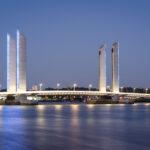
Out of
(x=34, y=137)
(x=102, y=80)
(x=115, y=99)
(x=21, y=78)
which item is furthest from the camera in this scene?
(x=115, y=99)

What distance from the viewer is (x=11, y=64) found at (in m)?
57.9

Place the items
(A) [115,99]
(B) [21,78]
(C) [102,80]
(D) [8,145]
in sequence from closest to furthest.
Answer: (D) [8,145] → (B) [21,78] → (C) [102,80] → (A) [115,99]

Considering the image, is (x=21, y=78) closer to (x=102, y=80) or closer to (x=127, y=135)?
(x=102, y=80)

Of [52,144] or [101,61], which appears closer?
[52,144]

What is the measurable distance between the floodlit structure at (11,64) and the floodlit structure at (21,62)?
1.19 meters

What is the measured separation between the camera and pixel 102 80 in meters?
62.6

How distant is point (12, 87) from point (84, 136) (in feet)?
139

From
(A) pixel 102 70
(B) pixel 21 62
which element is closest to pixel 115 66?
(A) pixel 102 70

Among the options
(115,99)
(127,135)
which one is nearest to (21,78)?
(115,99)

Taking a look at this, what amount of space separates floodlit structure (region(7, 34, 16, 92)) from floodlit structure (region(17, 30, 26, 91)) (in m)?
1.19

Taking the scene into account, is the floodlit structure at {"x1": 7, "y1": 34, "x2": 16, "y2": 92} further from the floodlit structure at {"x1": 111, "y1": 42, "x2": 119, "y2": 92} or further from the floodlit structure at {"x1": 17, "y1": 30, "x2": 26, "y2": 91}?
the floodlit structure at {"x1": 111, "y1": 42, "x2": 119, "y2": 92}

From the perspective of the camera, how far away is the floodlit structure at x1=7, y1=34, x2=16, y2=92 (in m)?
57.5

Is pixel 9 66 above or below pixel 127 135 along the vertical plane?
above

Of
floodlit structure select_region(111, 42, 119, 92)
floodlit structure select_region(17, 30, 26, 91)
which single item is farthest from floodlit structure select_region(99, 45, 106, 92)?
floodlit structure select_region(17, 30, 26, 91)
